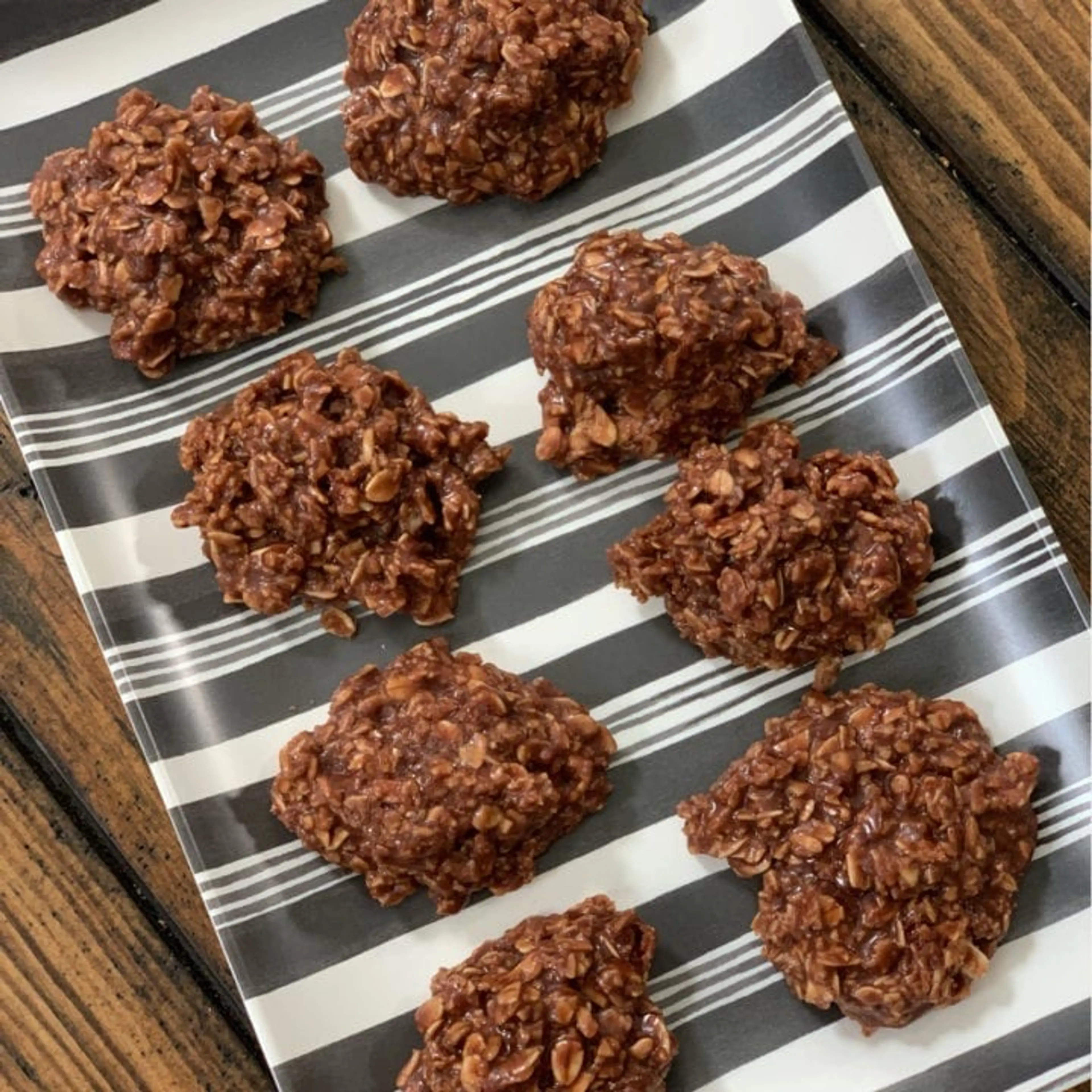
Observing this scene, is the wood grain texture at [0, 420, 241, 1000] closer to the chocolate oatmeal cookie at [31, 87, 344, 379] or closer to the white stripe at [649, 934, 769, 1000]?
the chocolate oatmeal cookie at [31, 87, 344, 379]

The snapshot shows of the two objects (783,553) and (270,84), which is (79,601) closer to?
(270,84)

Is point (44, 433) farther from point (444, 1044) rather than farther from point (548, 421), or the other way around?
point (444, 1044)

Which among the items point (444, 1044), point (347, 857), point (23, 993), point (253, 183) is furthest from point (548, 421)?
point (23, 993)

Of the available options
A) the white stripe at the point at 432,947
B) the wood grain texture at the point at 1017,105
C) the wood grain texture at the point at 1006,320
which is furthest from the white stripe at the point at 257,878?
the wood grain texture at the point at 1017,105

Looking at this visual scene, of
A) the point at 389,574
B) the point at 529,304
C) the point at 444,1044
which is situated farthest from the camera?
the point at 529,304

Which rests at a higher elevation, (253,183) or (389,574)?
(253,183)

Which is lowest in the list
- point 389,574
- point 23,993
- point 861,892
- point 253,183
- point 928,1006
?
point 928,1006
